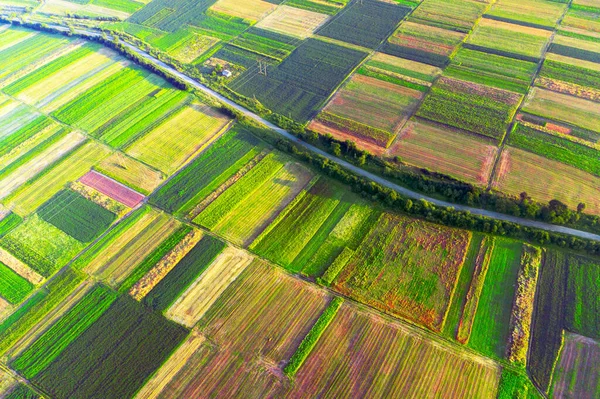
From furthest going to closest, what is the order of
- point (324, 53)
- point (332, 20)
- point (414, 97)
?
point (332, 20) → point (324, 53) → point (414, 97)

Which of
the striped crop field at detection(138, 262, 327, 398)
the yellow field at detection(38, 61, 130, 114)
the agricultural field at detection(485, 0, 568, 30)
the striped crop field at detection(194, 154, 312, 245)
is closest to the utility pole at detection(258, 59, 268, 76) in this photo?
the striped crop field at detection(194, 154, 312, 245)

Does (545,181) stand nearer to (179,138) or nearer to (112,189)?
(179,138)

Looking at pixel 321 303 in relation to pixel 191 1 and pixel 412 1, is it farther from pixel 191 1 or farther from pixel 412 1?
pixel 191 1

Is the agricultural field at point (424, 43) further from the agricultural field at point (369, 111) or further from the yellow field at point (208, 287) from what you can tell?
the yellow field at point (208, 287)

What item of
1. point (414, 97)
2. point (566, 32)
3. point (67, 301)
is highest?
point (566, 32)

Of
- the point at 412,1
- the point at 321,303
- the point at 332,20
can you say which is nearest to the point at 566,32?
the point at 412,1

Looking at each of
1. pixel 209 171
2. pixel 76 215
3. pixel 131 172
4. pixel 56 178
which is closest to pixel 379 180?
pixel 209 171

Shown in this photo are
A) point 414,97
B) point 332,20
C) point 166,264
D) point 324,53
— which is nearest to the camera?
point 166,264
